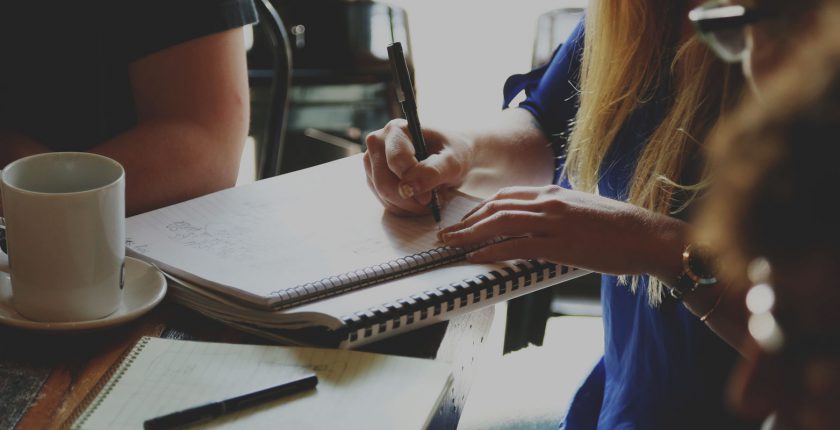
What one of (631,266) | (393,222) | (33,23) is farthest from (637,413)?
(33,23)

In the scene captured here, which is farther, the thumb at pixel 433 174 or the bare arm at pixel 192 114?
the bare arm at pixel 192 114

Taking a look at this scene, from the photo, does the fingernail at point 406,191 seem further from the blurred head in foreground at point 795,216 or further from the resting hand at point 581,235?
the blurred head in foreground at point 795,216

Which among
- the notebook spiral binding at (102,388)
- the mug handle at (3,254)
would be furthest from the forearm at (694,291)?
the mug handle at (3,254)

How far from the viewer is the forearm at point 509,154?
106 centimetres

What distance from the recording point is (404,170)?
90cm

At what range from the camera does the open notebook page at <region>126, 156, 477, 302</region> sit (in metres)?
0.76

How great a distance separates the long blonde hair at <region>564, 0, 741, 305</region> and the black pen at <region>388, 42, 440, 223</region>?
229 millimetres

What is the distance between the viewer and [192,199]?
0.94 metres

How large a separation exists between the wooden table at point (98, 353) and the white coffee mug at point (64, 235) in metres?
0.02

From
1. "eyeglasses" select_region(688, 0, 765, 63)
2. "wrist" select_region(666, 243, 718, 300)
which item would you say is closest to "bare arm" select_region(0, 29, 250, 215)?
"wrist" select_region(666, 243, 718, 300)

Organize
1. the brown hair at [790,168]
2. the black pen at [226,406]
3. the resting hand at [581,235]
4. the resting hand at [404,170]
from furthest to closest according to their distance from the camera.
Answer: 1. the resting hand at [404,170]
2. the resting hand at [581,235]
3. the black pen at [226,406]
4. the brown hair at [790,168]

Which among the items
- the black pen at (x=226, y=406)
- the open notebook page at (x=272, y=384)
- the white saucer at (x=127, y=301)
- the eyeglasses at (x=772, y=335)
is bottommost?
the open notebook page at (x=272, y=384)

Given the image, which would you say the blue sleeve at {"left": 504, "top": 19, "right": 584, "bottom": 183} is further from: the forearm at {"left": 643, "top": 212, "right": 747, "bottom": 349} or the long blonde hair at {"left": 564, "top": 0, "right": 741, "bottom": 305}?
the forearm at {"left": 643, "top": 212, "right": 747, "bottom": 349}

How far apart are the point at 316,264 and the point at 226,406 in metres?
0.20
